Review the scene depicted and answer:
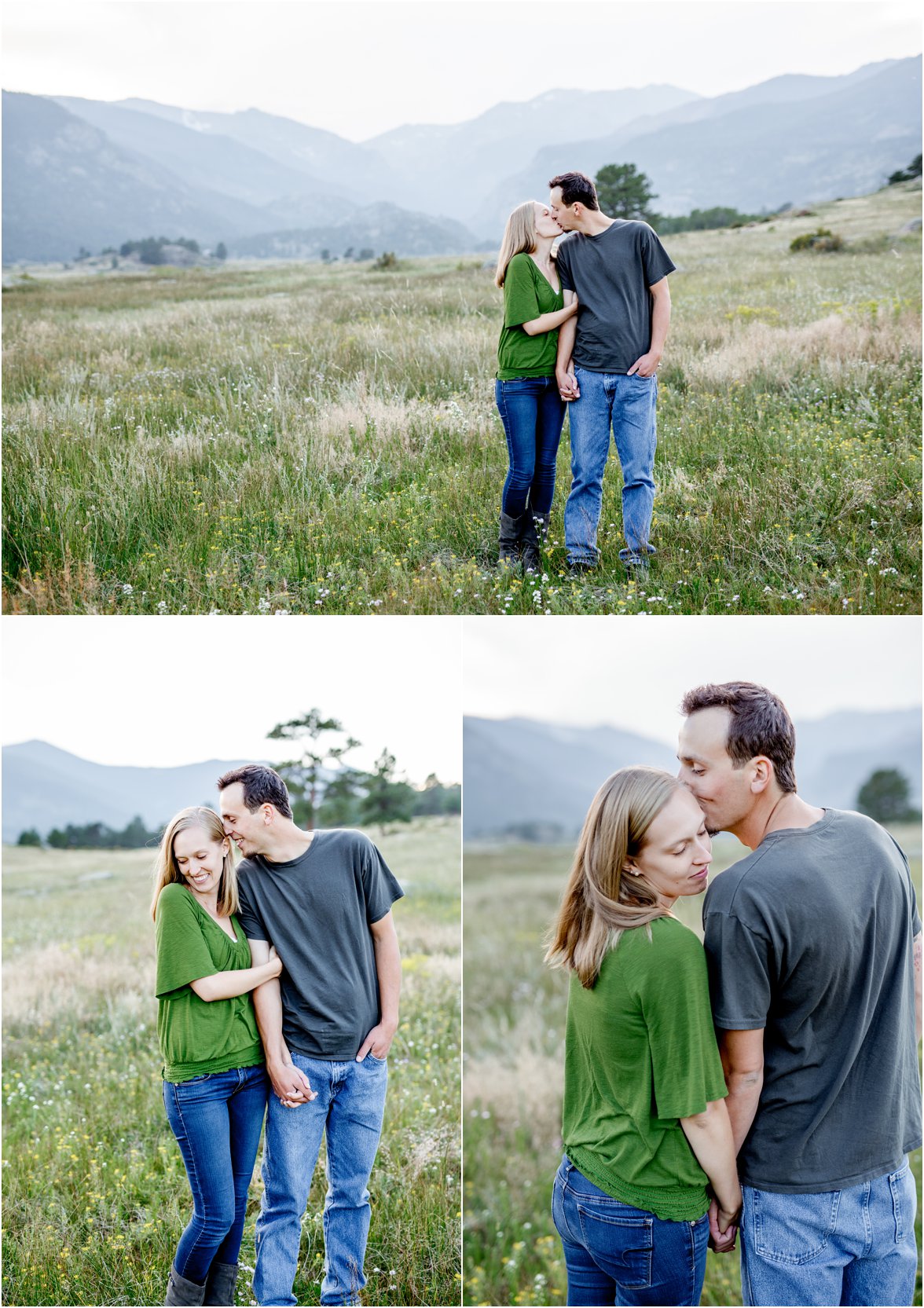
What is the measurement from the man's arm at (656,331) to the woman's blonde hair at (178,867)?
3658mm

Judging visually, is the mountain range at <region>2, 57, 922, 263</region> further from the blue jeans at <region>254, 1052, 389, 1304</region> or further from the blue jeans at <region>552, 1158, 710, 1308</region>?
the blue jeans at <region>552, 1158, 710, 1308</region>

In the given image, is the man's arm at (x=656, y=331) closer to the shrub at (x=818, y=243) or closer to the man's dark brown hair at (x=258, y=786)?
the man's dark brown hair at (x=258, y=786)

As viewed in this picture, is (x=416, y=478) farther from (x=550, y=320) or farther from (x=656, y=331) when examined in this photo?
(x=656, y=331)

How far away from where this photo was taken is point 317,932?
3.62m

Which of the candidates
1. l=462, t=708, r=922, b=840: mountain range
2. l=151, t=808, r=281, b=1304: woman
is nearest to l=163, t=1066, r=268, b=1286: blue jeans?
l=151, t=808, r=281, b=1304: woman

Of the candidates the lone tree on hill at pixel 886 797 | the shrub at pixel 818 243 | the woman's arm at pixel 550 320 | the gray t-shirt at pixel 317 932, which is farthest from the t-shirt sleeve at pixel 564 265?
the lone tree on hill at pixel 886 797

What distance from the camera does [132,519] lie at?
6.14 metres

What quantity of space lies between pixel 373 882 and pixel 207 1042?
0.90 meters

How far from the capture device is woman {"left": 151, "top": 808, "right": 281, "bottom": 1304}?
3.42 metres

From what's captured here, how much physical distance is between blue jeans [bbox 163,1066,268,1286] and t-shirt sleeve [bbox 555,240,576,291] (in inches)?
186

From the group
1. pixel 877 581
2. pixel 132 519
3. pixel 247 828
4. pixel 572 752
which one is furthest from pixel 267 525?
pixel 572 752

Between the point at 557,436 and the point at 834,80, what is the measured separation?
191m

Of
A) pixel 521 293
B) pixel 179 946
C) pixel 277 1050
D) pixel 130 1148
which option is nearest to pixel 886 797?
pixel 521 293

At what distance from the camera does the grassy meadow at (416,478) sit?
219 inches
